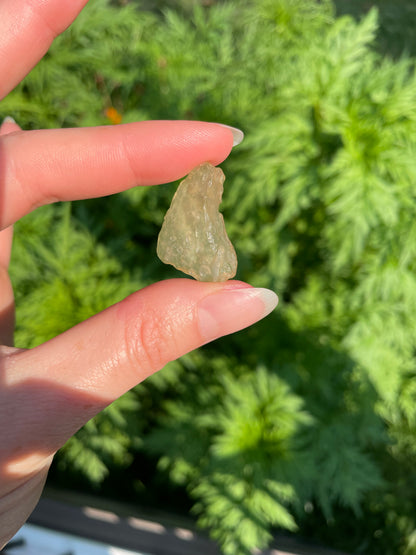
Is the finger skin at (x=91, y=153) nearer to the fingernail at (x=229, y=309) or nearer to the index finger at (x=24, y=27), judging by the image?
the index finger at (x=24, y=27)

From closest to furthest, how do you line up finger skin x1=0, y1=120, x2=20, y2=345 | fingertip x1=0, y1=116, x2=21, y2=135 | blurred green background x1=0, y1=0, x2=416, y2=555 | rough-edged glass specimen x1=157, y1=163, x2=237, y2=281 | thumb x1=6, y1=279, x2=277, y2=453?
thumb x1=6, y1=279, x2=277, y2=453
rough-edged glass specimen x1=157, y1=163, x2=237, y2=281
finger skin x1=0, y1=120, x2=20, y2=345
fingertip x1=0, y1=116, x2=21, y2=135
blurred green background x1=0, y1=0, x2=416, y2=555

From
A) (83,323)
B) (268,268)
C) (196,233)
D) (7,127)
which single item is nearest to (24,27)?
(7,127)

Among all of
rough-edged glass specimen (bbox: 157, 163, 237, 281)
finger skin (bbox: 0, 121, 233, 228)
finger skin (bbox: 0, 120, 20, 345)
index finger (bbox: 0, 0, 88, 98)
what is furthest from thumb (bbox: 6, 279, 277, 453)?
index finger (bbox: 0, 0, 88, 98)

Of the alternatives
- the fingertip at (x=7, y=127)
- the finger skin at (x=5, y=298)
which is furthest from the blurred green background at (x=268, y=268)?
the fingertip at (x=7, y=127)

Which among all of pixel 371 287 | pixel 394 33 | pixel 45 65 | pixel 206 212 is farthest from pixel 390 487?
pixel 394 33

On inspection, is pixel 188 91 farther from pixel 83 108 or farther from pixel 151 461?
pixel 151 461

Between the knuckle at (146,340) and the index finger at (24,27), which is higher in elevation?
the index finger at (24,27)

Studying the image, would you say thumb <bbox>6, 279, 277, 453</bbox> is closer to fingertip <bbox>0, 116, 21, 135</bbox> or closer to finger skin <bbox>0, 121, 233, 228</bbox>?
finger skin <bbox>0, 121, 233, 228</bbox>
